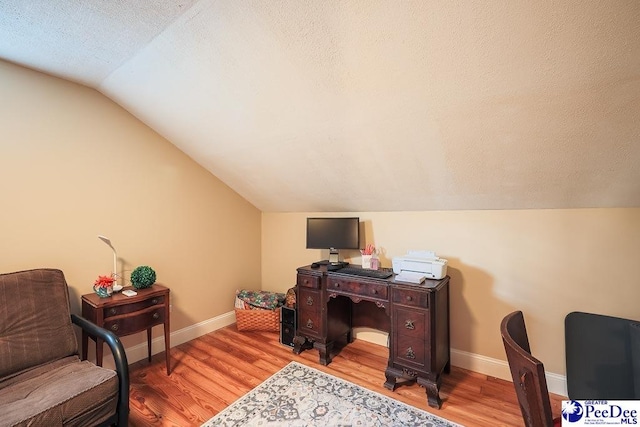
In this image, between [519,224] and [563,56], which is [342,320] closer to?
[519,224]

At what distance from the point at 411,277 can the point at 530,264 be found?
875 mm

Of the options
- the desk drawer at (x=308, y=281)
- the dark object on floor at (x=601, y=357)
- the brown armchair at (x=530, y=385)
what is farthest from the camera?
the desk drawer at (x=308, y=281)

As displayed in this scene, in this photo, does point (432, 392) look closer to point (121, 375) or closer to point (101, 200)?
point (121, 375)

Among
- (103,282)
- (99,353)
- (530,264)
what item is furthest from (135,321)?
(530,264)

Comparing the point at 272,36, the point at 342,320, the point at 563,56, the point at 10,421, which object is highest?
the point at 272,36

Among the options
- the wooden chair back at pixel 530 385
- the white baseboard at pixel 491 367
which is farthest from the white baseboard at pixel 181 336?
the wooden chair back at pixel 530 385

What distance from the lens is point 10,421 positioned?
A: 1173mm

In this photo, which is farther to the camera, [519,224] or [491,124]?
[519,224]

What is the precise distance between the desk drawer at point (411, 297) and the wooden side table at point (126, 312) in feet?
5.96

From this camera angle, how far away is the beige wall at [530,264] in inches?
74.1

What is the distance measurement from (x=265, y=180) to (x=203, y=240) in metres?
0.95

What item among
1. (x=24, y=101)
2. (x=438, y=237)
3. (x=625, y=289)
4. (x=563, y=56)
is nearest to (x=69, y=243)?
(x=24, y=101)

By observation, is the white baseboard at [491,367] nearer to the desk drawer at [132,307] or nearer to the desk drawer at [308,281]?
the desk drawer at [308,281]

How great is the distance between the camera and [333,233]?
284 centimetres
